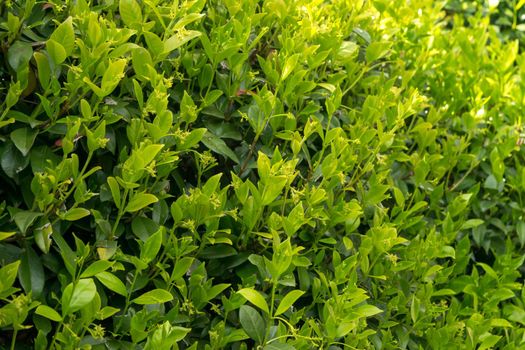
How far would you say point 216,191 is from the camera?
215 centimetres

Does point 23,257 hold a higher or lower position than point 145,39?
lower

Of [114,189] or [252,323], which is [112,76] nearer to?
[114,189]

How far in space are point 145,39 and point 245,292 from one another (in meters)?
0.80

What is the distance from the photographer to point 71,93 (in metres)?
2.01

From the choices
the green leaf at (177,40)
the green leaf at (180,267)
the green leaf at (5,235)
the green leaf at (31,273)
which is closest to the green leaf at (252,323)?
the green leaf at (180,267)

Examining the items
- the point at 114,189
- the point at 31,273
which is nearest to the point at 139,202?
the point at 114,189

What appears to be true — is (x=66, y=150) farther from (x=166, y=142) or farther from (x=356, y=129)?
(x=356, y=129)

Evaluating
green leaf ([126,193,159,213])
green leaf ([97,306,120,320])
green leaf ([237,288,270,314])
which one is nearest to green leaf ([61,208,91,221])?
green leaf ([126,193,159,213])

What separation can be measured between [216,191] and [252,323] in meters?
0.39

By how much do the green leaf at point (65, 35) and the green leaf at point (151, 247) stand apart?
0.56 meters

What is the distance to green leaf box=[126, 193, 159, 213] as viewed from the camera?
197cm

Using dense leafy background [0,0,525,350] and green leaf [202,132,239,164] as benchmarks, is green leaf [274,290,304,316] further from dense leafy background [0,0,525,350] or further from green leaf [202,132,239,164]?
green leaf [202,132,239,164]

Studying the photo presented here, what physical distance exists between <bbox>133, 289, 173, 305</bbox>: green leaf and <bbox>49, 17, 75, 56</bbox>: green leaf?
2.26 ft

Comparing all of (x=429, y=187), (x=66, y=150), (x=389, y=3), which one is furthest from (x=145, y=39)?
(x=389, y=3)
